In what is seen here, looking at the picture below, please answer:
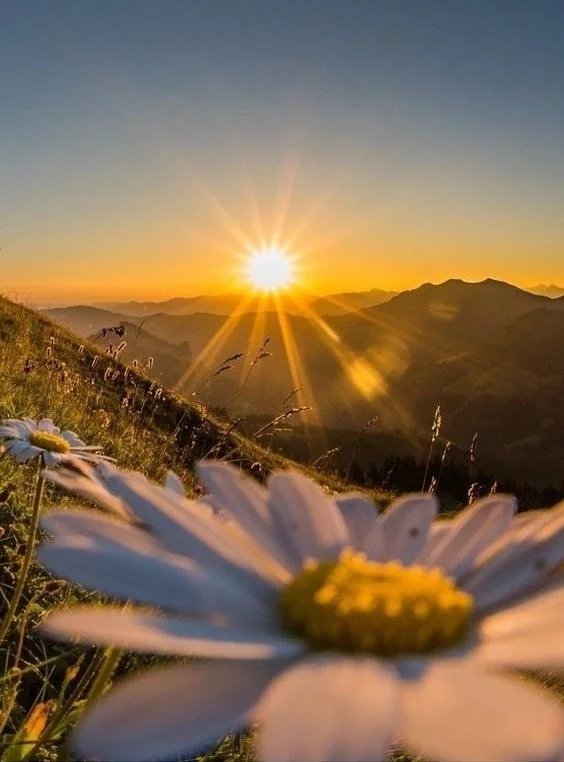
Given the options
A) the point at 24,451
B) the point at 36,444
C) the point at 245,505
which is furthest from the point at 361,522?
the point at 36,444

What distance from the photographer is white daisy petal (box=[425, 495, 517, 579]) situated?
→ 2.85 feet

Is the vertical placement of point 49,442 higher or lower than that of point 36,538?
higher

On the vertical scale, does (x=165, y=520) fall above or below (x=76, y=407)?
above

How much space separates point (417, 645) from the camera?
699 millimetres

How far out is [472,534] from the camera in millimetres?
888

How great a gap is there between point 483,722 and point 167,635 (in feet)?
0.78

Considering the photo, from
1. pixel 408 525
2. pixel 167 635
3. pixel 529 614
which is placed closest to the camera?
pixel 167 635

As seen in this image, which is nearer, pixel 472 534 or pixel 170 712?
pixel 170 712

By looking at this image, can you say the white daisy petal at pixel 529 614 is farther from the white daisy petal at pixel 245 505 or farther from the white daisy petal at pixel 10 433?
the white daisy petal at pixel 10 433

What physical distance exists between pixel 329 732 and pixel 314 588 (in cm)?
32

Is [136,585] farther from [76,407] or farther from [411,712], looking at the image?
[76,407]

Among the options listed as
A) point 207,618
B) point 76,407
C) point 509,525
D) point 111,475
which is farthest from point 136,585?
point 76,407

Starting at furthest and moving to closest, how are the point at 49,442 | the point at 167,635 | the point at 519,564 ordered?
the point at 49,442 < the point at 519,564 < the point at 167,635

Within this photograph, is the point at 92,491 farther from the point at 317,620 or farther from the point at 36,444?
the point at 36,444
